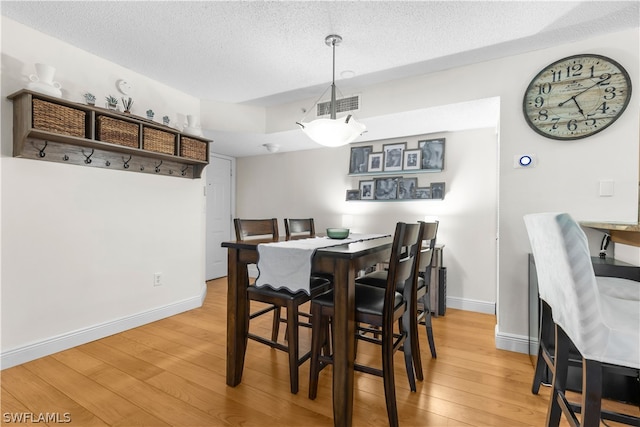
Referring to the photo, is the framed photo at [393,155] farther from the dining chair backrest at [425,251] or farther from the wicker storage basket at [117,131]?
the wicker storage basket at [117,131]

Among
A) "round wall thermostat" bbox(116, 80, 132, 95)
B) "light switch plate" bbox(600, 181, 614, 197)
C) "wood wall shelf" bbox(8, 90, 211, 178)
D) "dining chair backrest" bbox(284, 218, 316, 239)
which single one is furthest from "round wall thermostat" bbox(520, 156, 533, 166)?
"round wall thermostat" bbox(116, 80, 132, 95)

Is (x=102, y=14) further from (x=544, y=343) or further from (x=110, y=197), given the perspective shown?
(x=544, y=343)

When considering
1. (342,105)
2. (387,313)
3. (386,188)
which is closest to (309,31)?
(342,105)

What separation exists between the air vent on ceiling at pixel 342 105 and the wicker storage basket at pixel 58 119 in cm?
206

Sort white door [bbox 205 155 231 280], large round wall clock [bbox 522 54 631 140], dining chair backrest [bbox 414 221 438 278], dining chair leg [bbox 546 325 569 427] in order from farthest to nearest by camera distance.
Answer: white door [bbox 205 155 231 280]
large round wall clock [bbox 522 54 631 140]
dining chair backrest [bbox 414 221 438 278]
dining chair leg [bbox 546 325 569 427]

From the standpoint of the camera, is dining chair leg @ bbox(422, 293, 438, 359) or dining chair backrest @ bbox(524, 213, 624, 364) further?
dining chair leg @ bbox(422, 293, 438, 359)

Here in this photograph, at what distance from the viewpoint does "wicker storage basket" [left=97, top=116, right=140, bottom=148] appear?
2.38 metres

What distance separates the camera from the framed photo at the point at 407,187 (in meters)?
3.71

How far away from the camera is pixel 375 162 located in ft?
12.8

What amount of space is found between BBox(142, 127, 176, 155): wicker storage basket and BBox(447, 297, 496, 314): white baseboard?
10.9 ft

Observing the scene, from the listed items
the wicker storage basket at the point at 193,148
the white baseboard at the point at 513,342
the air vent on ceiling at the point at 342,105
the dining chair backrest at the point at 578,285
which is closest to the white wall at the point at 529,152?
the white baseboard at the point at 513,342

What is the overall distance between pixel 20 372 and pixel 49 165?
1402 millimetres

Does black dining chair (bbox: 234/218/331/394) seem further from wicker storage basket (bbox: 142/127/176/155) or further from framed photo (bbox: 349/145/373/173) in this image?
framed photo (bbox: 349/145/373/173)

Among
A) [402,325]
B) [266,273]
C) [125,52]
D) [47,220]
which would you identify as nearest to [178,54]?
[125,52]
